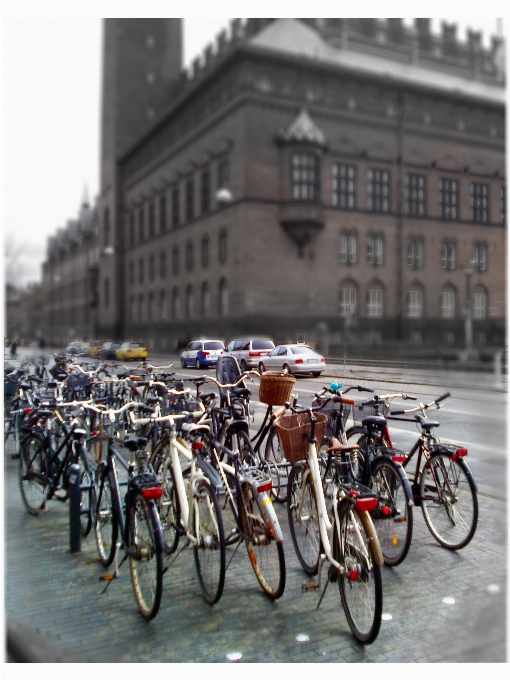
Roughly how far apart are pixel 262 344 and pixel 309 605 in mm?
1639

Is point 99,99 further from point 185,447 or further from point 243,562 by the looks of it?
point 243,562

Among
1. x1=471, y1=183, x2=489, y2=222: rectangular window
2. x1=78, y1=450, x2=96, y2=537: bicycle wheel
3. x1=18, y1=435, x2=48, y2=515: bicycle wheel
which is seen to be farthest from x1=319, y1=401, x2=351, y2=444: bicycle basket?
x1=18, y1=435, x2=48, y2=515: bicycle wheel

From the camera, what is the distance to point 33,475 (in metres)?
5.73

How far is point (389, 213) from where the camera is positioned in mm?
4223

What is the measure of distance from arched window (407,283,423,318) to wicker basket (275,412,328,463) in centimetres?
87

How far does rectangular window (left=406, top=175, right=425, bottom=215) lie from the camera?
166 inches

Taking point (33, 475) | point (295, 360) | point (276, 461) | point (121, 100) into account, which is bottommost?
point (33, 475)

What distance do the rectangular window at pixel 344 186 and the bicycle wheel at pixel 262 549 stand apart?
1.90 metres

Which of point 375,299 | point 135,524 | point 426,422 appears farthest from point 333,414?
point 135,524

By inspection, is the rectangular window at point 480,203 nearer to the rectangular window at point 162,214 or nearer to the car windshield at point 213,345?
the car windshield at point 213,345

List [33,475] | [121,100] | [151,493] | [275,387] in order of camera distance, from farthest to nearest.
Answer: [33,475]
[121,100]
[275,387]
[151,493]

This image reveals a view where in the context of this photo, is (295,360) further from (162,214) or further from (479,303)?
(162,214)

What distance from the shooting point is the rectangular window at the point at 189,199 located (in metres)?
4.56

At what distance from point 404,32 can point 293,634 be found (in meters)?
3.60
